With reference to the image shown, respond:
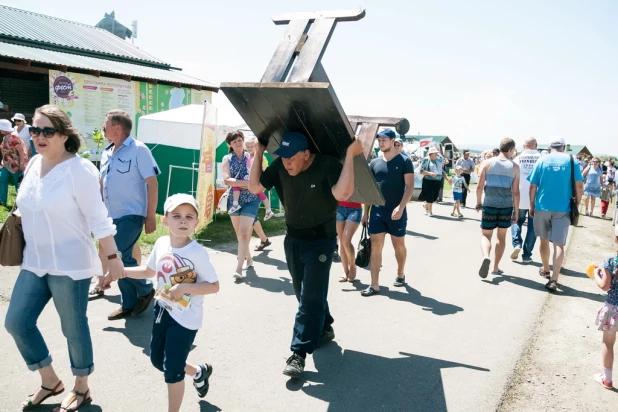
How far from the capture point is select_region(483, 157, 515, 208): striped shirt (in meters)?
6.91

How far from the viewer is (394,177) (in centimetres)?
581

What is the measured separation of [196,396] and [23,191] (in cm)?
174

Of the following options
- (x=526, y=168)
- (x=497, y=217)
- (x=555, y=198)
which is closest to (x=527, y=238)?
(x=526, y=168)

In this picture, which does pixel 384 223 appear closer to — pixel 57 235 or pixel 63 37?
pixel 57 235

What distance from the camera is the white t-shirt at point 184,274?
2.83 metres

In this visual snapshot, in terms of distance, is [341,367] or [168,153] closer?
[341,367]

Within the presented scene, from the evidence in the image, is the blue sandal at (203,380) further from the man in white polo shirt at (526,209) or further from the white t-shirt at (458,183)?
the white t-shirt at (458,183)

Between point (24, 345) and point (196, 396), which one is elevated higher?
point (24, 345)

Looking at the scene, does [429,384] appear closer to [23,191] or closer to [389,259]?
[23,191]

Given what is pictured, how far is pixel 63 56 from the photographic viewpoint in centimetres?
1648

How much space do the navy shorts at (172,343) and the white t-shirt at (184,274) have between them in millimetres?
52

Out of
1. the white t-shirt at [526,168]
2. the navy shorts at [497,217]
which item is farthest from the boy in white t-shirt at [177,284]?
the white t-shirt at [526,168]

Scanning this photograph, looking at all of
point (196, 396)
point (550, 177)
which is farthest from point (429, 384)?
point (550, 177)

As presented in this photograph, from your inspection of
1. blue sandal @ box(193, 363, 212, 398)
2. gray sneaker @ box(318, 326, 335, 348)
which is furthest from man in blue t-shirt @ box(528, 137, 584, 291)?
blue sandal @ box(193, 363, 212, 398)
